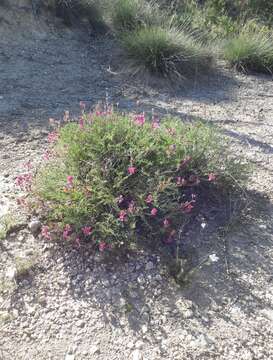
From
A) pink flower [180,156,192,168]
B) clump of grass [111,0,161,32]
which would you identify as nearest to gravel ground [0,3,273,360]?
pink flower [180,156,192,168]

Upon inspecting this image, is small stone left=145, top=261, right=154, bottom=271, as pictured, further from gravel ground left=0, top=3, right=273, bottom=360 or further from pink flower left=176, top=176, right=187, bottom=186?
pink flower left=176, top=176, right=187, bottom=186

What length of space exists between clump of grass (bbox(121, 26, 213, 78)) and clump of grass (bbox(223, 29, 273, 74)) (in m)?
0.46

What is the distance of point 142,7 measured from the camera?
23.2 feet

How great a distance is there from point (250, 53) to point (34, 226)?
4751 mm

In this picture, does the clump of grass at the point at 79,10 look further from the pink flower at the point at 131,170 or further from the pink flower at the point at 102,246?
the pink flower at the point at 102,246

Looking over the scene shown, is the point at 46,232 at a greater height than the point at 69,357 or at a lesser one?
greater

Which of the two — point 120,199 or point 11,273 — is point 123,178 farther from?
point 11,273

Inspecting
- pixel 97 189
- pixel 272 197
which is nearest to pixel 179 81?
pixel 272 197

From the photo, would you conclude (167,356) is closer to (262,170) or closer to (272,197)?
(272,197)

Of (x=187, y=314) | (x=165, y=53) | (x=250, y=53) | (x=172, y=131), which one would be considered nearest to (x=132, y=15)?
(x=165, y=53)

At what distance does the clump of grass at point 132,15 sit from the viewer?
691cm

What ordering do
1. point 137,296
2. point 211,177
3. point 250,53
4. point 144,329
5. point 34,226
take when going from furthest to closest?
point 250,53 → point 211,177 → point 34,226 → point 137,296 → point 144,329

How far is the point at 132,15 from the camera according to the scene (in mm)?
6922

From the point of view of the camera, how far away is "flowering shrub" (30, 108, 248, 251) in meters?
2.93
